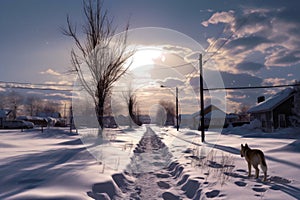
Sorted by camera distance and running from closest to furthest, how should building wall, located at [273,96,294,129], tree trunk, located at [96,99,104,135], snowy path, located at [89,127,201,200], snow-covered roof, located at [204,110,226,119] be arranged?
snowy path, located at [89,127,201,200] < tree trunk, located at [96,99,104,135] < building wall, located at [273,96,294,129] < snow-covered roof, located at [204,110,226,119]

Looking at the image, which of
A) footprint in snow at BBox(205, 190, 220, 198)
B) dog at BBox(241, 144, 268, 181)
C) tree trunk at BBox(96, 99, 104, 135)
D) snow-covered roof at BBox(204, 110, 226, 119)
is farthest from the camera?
snow-covered roof at BBox(204, 110, 226, 119)

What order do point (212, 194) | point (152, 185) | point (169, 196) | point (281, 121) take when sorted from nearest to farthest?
point (212, 194) → point (169, 196) → point (152, 185) → point (281, 121)

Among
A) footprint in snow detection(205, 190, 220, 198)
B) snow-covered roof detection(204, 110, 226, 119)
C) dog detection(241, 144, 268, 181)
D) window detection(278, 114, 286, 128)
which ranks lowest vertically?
footprint in snow detection(205, 190, 220, 198)

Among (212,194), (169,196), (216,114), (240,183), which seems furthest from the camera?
(216,114)

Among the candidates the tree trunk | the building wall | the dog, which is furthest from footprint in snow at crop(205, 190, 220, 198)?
the building wall

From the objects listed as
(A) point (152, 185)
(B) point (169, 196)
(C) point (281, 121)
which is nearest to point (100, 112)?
(A) point (152, 185)

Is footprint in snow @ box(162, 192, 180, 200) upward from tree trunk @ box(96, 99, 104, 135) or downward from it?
downward

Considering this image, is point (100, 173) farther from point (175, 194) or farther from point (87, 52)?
point (87, 52)

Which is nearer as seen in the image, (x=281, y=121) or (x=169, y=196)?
(x=169, y=196)

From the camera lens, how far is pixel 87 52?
19500 millimetres

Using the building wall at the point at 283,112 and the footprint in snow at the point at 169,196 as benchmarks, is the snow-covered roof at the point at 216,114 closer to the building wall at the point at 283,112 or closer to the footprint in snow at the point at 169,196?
the building wall at the point at 283,112

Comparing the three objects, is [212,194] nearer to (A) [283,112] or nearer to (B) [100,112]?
(B) [100,112]

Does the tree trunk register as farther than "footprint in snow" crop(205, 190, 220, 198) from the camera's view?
Yes

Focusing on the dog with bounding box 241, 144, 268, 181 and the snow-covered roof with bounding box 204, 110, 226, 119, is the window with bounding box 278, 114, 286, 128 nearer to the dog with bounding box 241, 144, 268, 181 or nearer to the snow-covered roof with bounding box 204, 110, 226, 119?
the snow-covered roof with bounding box 204, 110, 226, 119
